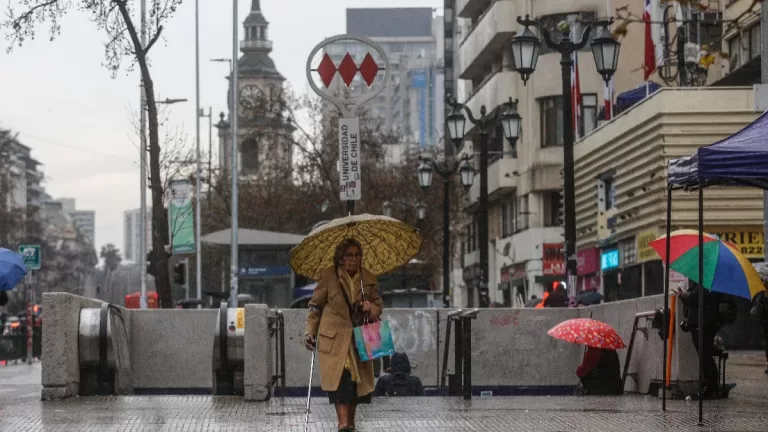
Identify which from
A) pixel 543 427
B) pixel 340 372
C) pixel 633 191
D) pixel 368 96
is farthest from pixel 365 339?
pixel 633 191

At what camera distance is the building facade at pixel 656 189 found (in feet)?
128

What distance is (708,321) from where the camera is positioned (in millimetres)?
18672

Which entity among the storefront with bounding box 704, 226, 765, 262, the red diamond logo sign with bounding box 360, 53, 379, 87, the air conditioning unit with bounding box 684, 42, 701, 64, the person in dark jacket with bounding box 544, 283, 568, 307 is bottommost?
the person in dark jacket with bounding box 544, 283, 568, 307

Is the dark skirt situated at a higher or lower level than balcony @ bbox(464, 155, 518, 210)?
lower

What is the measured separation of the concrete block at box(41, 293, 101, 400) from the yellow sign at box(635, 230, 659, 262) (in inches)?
871

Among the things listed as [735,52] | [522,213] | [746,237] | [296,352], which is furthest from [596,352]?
[522,213]

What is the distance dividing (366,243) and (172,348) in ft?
38.7

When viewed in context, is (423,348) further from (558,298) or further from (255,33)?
(255,33)

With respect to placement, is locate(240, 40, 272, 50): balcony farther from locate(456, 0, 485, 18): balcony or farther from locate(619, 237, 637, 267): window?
locate(619, 237, 637, 267): window

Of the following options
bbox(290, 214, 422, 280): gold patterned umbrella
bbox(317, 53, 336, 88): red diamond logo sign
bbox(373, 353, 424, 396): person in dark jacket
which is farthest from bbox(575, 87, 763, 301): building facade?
bbox(290, 214, 422, 280): gold patterned umbrella

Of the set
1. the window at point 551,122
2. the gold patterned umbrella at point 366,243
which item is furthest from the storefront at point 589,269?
the gold patterned umbrella at point 366,243

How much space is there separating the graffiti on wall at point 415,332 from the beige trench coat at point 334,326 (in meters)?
12.4

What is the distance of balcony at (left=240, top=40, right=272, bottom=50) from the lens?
7721 inches

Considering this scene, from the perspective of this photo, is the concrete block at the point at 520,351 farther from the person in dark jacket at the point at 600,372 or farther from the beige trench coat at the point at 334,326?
the beige trench coat at the point at 334,326
